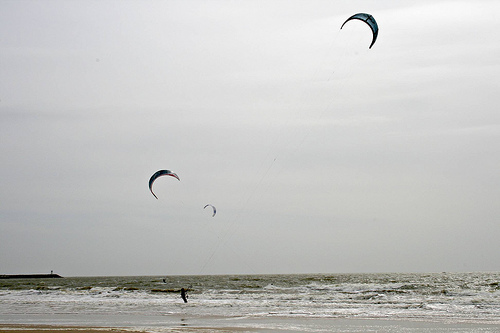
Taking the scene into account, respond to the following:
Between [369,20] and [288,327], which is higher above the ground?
[369,20]

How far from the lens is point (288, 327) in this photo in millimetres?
14211

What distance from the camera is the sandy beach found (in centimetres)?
1351

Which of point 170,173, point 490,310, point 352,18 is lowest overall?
point 490,310

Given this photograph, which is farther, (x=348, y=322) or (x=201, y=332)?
(x=348, y=322)

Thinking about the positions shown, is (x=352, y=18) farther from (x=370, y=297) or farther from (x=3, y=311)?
(x=3, y=311)

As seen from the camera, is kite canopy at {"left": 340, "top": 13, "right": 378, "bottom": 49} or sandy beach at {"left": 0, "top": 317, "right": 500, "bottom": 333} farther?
kite canopy at {"left": 340, "top": 13, "right": 378, "bottom": 49}

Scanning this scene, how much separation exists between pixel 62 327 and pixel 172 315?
4498 mm

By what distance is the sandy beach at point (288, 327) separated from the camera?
13506 millimetres

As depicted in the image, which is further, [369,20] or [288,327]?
[369,20]

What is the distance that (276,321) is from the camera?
1563 cm

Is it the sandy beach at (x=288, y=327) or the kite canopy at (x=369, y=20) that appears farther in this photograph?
the kite canopy at (x=369, y=20)

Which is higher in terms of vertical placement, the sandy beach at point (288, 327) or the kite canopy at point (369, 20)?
the kite canopy at point (369, 20)

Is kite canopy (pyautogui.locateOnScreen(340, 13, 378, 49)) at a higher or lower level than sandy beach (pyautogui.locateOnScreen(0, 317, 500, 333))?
higher

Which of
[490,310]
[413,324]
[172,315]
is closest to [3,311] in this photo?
[172,315]
